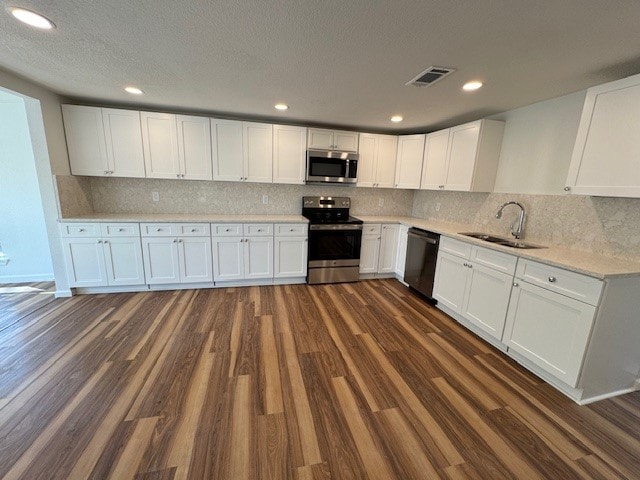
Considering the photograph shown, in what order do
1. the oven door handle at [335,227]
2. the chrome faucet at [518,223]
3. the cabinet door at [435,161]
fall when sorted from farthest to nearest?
1. the oven door handle at [335,227]
2. the cabinet door at [435,161]
3. the chrome faucet at [518,223]

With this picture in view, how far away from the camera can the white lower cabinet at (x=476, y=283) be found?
2.34 m

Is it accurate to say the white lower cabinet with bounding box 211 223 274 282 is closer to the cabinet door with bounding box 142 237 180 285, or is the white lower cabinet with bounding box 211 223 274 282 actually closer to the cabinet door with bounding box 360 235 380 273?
the cabinet door with bounding box 142 237 180 285

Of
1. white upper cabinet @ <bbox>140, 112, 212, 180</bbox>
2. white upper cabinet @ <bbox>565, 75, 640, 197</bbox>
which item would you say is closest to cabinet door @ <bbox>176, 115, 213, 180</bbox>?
white upper cabinet @ <bbox>140, 112, 212, 180</bbox>

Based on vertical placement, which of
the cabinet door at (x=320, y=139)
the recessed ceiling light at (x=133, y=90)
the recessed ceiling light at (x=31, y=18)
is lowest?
the cabinet door at (x=320, y=139)

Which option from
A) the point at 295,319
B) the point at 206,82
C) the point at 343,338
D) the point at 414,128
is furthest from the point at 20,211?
the point at 414,128

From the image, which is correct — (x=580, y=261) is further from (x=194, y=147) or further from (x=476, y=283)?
(x=194, y=147)

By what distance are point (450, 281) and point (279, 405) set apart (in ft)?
7.35

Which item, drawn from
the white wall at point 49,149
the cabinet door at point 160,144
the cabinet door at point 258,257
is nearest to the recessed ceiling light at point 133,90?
the cabinet door at point 160,144

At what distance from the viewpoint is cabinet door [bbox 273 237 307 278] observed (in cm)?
365

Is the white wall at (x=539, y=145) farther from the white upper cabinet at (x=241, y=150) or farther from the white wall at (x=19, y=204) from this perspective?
the white wall at (x=19, y=204)

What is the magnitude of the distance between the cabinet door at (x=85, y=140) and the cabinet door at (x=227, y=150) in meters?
1.28

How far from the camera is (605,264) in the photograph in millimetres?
1872

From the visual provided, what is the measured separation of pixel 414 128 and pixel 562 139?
1873 mm

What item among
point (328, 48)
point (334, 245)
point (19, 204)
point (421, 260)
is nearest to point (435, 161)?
point (421, 260)
